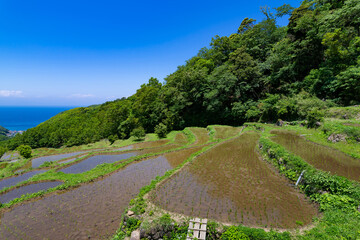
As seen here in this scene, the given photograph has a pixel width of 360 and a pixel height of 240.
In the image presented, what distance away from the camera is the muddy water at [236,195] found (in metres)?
6.26

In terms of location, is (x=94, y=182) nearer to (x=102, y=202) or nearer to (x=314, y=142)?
(x=102, y=202)

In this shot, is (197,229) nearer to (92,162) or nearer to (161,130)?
(92,162)

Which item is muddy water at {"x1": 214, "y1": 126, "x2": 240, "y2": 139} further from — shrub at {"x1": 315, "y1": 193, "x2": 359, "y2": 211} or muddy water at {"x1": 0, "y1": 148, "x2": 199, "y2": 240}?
shrub at {"x1": 315, "y1": 193, "x2": 359, "y2": 211}

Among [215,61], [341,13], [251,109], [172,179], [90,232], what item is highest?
[215,61]

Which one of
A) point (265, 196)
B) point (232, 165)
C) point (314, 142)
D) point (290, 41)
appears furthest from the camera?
point (290, 41)

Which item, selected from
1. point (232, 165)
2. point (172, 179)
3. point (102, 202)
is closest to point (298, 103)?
point (232, 165)

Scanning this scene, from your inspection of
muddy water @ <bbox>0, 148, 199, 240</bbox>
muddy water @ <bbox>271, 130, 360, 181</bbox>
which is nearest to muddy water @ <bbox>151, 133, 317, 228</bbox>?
muddy water @ <bbox>0, 148, 199, 240</bbox>

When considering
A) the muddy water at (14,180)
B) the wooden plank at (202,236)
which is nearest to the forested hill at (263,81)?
the wooden plank at (202,236)

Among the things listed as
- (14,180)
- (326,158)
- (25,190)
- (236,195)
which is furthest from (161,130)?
(326,158)

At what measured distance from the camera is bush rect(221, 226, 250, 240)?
5039 millimetres

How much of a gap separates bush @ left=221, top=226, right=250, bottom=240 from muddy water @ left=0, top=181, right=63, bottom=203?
13.3 metres

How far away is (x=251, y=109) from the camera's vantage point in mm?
25594

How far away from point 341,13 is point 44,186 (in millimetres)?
35114

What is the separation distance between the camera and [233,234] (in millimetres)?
5215
